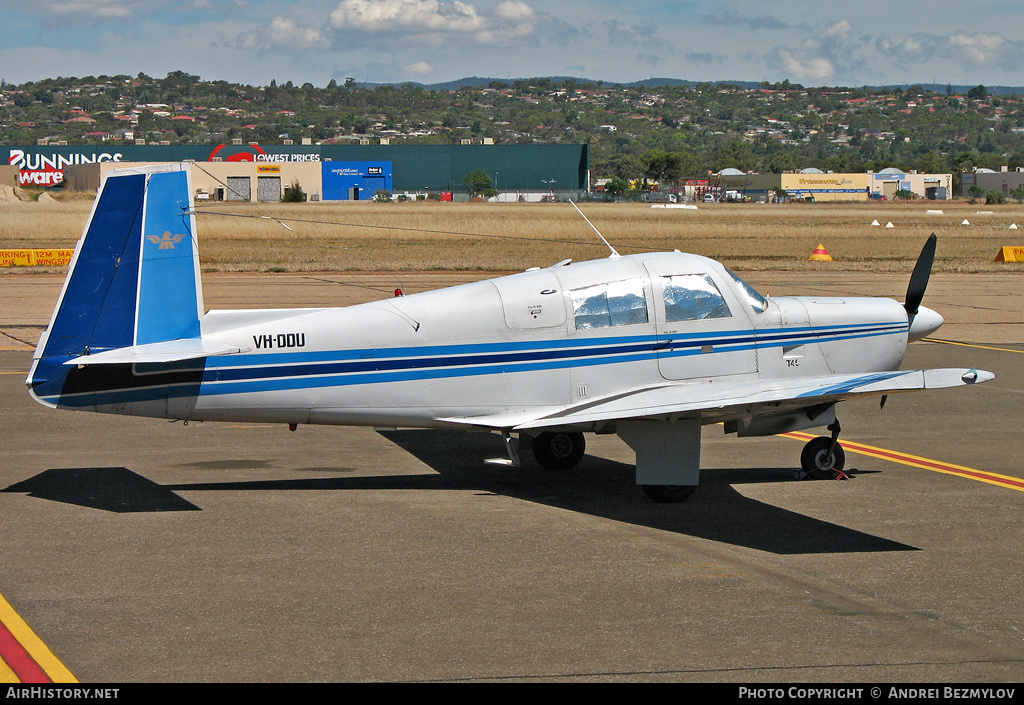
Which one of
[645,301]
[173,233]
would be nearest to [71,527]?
[173,233]

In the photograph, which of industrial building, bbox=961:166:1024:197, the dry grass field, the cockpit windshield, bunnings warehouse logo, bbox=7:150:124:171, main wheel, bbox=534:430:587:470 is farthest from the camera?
industrial building, bbox=961:166:1024:197

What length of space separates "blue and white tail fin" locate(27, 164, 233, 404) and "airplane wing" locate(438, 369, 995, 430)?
2.70m

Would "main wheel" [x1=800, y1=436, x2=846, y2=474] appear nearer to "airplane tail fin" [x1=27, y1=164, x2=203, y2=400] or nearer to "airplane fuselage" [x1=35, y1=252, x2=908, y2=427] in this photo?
"airplane fuselage" [x1=35, y1=252, x2=908, y2=427]

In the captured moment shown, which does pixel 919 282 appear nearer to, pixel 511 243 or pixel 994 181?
pixel 511 243

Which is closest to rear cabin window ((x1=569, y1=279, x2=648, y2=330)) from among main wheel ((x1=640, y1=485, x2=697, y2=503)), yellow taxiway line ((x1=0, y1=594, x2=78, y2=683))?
main wheel ((x1=640, y1=485, x2=697, y2=503))

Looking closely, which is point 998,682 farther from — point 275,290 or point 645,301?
point 275,290

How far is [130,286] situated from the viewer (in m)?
9.51

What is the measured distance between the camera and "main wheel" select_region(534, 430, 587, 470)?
37.2ft

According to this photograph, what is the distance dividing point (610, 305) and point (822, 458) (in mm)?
2807

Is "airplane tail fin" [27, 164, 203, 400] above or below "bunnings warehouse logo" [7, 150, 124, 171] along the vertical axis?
below

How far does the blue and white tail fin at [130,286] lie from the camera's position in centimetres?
929

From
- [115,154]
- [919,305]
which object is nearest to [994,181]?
[115,154]

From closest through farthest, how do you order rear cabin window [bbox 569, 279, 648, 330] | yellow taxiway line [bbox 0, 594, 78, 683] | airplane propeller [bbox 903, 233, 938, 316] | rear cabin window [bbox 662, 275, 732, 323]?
yellow taxiway line [bbox 0, 594, 78, 683]
rear cabin window [bbox 569, 279, 648, 330]
rear cabin window [bbox 662, 275, 732, 323]
airplane propeller [bbox 903, 233, 938, 316]

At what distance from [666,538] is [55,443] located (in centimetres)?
744
